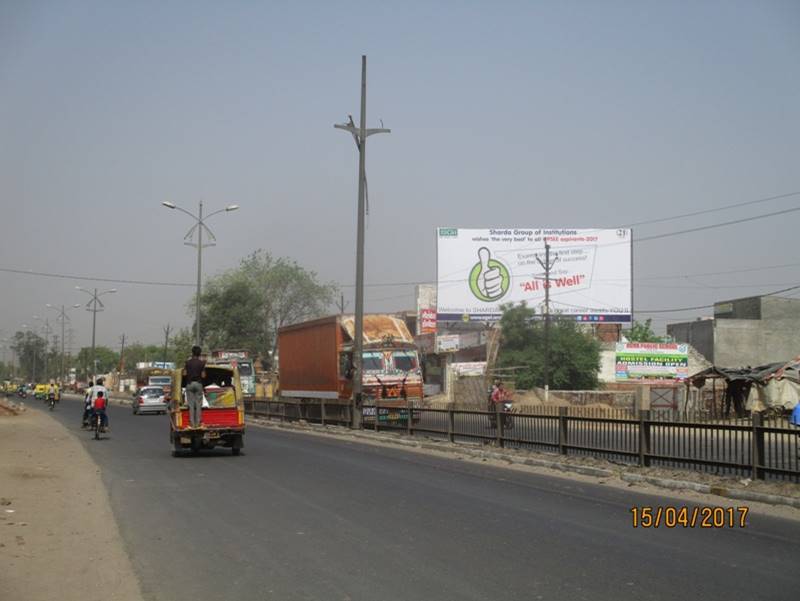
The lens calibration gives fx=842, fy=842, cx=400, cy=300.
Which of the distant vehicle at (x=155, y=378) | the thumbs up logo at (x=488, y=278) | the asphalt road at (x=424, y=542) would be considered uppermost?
the thumbs up logo at (x=488, y=278)

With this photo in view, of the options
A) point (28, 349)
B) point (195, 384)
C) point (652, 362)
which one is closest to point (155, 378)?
point (652, 362)

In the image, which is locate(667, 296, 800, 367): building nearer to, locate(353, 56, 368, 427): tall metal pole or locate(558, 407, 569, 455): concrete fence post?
locate(353, 56, 368, 427): tall metal pole

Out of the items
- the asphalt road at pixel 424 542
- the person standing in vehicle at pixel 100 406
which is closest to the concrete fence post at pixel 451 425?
the asphalt road at pixel 424 542

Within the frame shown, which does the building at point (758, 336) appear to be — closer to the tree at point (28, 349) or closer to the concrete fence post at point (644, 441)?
the concrete fence post at point (644, 441)

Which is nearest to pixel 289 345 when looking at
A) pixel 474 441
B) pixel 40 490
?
pixel 474 441

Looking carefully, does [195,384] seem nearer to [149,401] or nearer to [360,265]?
[360,265]

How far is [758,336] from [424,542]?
6070 centimetres

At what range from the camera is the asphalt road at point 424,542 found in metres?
7.00

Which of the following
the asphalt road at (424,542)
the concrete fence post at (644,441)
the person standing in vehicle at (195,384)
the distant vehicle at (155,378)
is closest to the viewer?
the asphalt road at (424,542)

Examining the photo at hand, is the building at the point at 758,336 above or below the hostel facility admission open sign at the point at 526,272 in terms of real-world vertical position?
below

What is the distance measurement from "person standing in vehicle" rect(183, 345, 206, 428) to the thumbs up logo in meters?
41.1

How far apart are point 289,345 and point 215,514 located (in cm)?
2665

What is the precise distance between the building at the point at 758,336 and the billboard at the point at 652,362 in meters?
8.50
